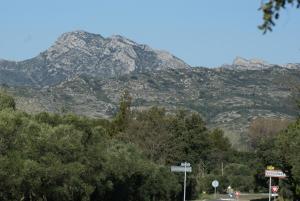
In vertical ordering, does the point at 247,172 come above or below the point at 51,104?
below

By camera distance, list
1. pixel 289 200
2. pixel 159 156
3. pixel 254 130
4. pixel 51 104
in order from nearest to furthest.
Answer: pixel 289 200, pixel 159 156, pixel 254 130, pixel 51 104

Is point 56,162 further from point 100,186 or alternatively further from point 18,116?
point 100,186

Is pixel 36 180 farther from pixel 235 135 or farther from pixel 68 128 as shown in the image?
pixel 235 135

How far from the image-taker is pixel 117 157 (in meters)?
60.4

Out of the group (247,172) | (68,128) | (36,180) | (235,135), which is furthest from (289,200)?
(235,135)

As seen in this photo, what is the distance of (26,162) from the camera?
1516 inches

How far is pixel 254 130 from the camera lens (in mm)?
167000

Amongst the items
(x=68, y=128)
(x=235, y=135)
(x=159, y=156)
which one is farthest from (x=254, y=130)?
(x=68, y=128)

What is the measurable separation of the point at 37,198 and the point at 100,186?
37.3ft

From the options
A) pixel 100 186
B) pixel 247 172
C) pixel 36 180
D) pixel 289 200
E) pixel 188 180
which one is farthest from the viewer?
pixel 247 172

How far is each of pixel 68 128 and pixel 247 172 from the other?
75236 millimetres

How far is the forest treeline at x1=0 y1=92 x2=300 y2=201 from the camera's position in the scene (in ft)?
129

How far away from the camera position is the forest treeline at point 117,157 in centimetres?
3934

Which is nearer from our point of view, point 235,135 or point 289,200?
point 289,200
